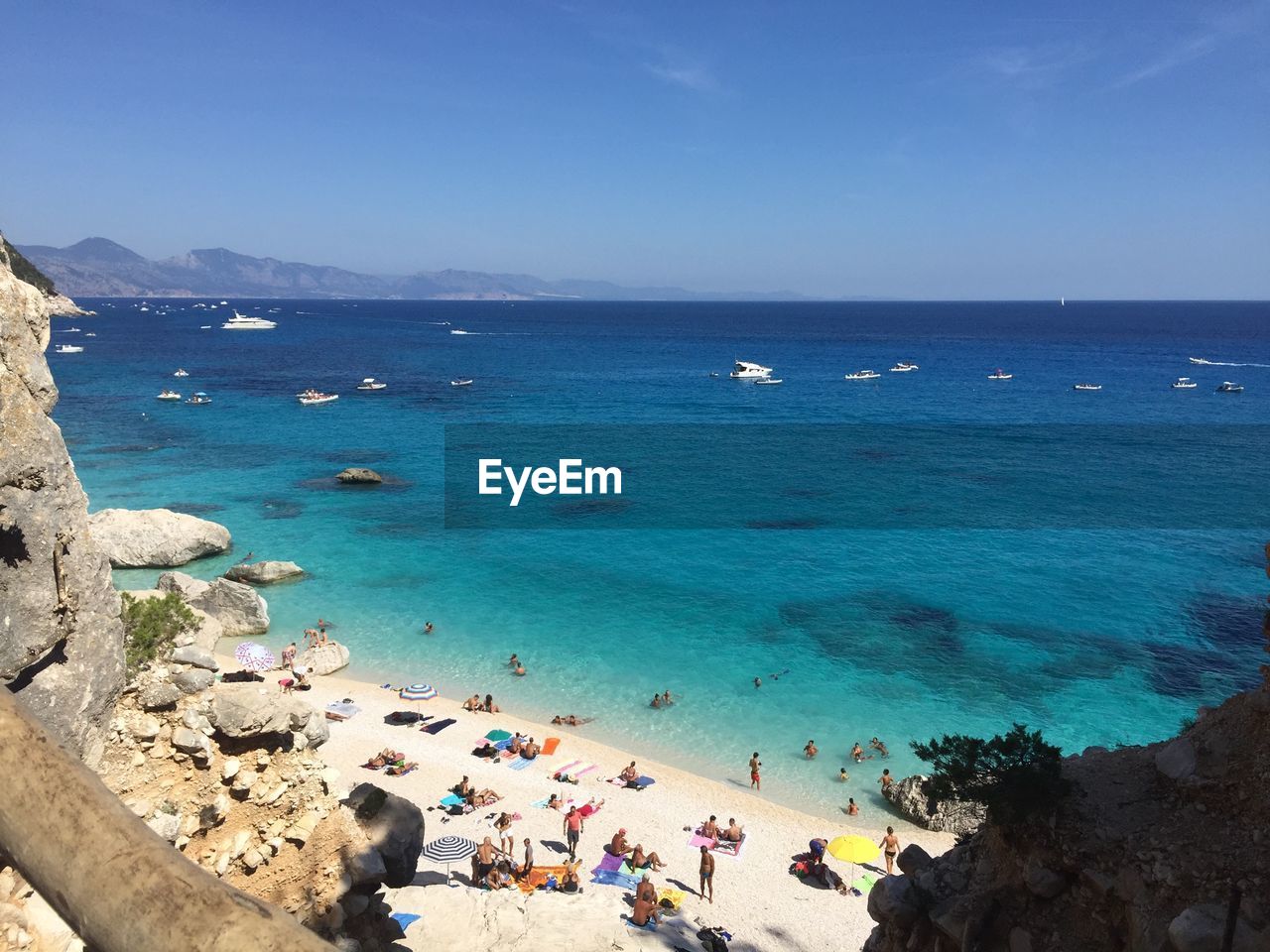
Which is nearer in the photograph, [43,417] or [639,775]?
[43,417]

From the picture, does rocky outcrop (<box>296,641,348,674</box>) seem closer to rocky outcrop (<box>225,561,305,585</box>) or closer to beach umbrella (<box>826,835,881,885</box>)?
rocky outcrop (<box>225,561,305,585</box>)

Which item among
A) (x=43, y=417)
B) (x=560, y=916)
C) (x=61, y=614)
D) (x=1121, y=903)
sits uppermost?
(x=43, y=417)

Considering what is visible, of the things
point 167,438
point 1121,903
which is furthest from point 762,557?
point 167,438

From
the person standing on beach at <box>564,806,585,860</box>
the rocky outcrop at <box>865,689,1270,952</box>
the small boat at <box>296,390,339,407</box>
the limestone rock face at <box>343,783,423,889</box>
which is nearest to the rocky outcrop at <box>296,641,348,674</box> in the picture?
the person standing on beach at <box>564,806,585,860</box>

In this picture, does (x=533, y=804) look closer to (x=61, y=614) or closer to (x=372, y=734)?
(x=372, y=734)

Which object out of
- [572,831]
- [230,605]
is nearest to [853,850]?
[572,831]

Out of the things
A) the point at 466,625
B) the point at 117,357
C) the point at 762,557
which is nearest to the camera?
the point at 466,625

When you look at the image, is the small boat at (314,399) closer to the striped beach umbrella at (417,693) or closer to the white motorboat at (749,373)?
A: the white motorboat at (749,373)

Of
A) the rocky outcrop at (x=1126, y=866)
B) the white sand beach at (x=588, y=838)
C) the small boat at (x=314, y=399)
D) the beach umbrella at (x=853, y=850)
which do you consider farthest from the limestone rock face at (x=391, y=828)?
the small boat at (x=314, y=399)
